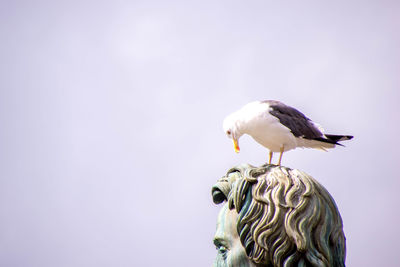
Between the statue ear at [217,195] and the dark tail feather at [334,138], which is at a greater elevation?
the dark tail feather at [334,138]

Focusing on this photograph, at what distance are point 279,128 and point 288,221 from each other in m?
4.97

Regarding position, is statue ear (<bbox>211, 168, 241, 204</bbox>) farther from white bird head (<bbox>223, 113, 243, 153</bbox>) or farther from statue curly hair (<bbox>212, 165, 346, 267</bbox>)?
white bird head (<bbox>223, 113, 243, 153</bbox>)

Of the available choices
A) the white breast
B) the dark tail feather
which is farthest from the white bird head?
the dark tail feather

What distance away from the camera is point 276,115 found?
9.48 metres

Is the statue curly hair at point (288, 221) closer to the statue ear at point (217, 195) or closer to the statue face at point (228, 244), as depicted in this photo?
the statue face at point (228, 244)

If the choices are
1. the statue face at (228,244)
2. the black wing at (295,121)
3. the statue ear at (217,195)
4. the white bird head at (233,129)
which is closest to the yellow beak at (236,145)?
the white bird head at (233,129)

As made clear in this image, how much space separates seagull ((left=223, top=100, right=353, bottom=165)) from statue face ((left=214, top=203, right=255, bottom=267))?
461 cm

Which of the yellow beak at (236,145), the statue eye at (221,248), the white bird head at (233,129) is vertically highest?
the white bird head at (233,129)

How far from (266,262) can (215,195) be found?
0.80 meters

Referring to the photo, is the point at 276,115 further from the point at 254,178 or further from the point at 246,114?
the point at 254,178

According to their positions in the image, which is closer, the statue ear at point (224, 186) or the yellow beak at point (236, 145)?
the statue ear at point (224, 186)

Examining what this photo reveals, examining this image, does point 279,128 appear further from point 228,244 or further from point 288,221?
point 288,221

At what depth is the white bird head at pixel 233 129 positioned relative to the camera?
33.9 feet

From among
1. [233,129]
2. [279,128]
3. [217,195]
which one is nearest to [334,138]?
[279,128]
